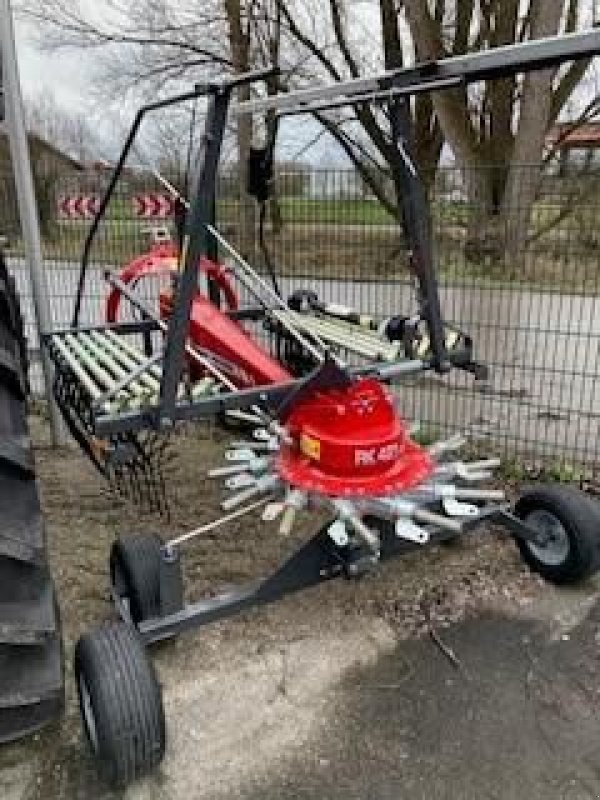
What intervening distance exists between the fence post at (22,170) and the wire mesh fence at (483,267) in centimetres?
65

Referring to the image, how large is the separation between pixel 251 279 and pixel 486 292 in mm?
1629

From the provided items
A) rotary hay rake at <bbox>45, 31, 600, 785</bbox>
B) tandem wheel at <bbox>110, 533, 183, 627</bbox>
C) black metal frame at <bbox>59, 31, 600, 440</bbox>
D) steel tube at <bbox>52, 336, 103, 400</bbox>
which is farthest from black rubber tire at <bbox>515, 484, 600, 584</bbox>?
steel tube at <bbox>52, 336, 103, 400</bbox>

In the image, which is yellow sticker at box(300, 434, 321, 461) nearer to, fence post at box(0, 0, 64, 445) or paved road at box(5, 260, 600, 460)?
fence post at box(0, 0, 64, 445)

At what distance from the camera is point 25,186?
3.75 m

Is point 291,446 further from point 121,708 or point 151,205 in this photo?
point 151,205

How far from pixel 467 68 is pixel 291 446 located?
1.30 m

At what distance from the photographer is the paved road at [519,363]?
426 cm

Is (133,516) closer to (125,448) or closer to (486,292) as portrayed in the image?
(125,448)

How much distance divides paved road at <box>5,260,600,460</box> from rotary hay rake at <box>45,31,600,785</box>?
123cm

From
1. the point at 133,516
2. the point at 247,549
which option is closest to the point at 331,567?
the point at 247,549

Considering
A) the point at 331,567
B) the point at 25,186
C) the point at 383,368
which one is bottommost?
the point at 331,567

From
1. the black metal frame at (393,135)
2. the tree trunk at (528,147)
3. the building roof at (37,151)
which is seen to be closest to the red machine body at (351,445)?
the black metal frame at (393,135)

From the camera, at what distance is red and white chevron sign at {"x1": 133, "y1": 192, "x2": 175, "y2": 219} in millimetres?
4945

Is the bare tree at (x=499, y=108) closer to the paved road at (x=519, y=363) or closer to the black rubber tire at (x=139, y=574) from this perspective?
the paved road at (x=519, y=363)
